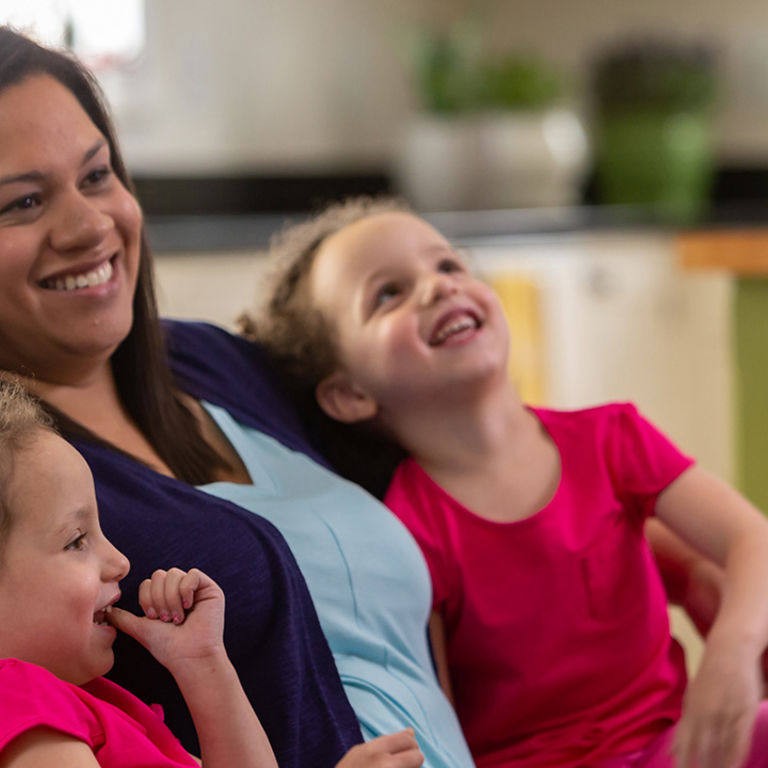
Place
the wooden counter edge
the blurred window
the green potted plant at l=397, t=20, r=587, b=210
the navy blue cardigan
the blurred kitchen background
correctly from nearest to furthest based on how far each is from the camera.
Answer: the navy blue cardigan, the wooden counter edge, the blurred kitchen background, the blurred window, the green potted plant at l=397, t=20, r=587, b=210

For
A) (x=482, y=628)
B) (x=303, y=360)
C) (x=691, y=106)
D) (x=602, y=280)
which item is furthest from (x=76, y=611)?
(x=691, y=106)

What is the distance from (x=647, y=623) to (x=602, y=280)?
215 centimetres

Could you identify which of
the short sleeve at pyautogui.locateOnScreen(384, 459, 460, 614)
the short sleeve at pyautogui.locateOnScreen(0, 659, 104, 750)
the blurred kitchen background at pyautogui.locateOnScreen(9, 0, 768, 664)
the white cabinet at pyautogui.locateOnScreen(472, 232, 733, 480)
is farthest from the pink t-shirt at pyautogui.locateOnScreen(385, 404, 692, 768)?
the white cabinet at pyautogui.locateOnScreen(472, 232, 733, 480)

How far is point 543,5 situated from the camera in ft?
14.6

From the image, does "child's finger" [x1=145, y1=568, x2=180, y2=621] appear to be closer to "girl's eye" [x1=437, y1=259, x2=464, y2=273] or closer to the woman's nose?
the woman's nose

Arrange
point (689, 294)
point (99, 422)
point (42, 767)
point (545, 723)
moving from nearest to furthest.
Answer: point (42, 767)
point (99, 422)
point (545, 723)
point (689, 294)

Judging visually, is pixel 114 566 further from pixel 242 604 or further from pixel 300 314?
pixel 300 314

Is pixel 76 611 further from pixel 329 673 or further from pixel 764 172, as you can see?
pixel 764 172

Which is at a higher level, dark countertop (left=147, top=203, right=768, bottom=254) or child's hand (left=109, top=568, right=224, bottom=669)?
child's hand (left=109, top=568, right=224, bottom=669)

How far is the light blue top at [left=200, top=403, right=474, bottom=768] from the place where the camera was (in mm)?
1178

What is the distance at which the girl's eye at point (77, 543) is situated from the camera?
925mm

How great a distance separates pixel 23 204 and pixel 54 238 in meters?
0.04

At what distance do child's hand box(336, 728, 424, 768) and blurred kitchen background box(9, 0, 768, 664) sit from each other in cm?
219

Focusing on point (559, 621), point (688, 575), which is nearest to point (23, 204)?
point (559, 621)
